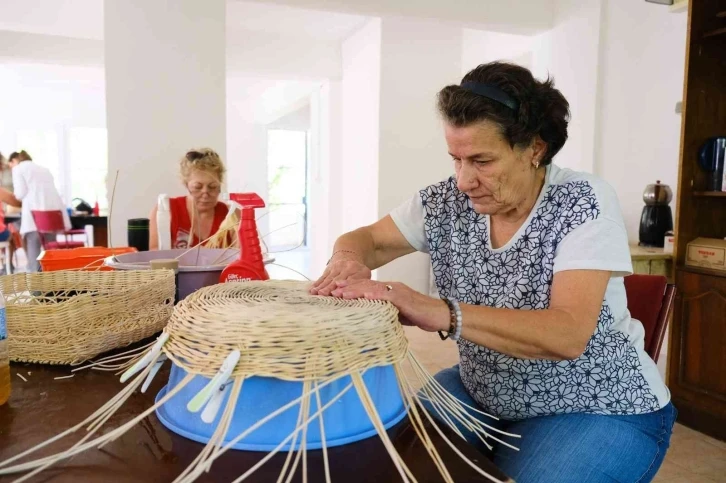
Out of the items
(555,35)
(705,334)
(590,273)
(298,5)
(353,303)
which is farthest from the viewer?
(555,35)

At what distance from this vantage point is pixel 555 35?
4.55 m

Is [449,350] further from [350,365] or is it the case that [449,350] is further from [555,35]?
[350,365]

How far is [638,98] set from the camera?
3768mm

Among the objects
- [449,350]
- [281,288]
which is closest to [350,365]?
[281,288]

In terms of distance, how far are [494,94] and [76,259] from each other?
113 cm

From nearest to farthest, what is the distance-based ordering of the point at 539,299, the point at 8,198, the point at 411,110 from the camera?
the point at 539,299 < the point at 411,110 < the point at 8,198

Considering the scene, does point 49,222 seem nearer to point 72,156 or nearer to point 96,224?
point 96,224

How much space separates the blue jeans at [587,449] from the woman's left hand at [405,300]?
33cm

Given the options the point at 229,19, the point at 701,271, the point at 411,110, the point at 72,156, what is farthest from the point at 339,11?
the point at 72,156

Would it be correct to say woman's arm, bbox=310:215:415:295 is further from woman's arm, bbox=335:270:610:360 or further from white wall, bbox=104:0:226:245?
white wall, bbox=104:0:226:245

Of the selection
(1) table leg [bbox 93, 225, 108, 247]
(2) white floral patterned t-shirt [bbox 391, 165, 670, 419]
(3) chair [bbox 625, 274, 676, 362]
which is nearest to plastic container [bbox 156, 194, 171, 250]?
(2) white floral patterned t-shirt [bbox 391, 165, 670, 419]

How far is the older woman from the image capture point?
1016 mm

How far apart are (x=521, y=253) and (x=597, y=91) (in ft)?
10.9

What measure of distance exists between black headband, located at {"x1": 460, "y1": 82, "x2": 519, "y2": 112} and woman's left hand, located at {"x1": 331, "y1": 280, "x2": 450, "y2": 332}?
440 millimetres
